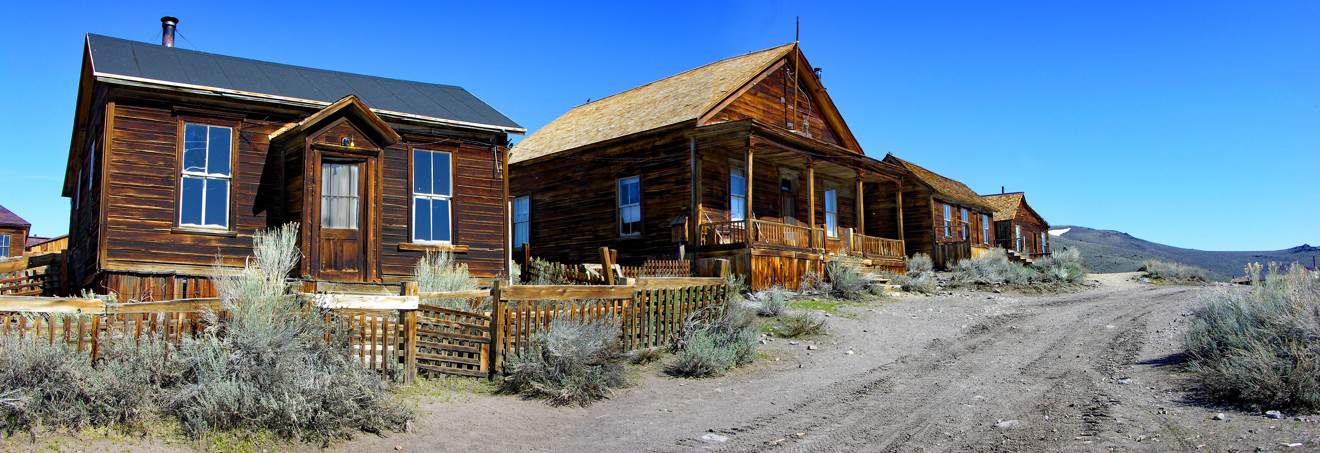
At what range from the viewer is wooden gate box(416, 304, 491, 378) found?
914 centimetres

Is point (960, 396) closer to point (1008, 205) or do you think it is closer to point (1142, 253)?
point (1008, 205)

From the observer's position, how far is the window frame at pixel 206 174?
13391mm

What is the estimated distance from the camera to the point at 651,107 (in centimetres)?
2388

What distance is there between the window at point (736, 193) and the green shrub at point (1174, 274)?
1563 centimetres

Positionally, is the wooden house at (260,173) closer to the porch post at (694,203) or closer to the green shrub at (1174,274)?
the porch post at (694,203)

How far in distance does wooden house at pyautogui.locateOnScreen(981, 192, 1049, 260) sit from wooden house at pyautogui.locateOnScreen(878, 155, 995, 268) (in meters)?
3.63

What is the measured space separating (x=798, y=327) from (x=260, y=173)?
936cm

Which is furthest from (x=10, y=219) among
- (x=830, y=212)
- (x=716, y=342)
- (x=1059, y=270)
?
(x=1059, y=270)

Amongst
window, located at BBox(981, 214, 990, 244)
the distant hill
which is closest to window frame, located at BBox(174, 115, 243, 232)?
window, located at BBox(981, 214, 990, 244)

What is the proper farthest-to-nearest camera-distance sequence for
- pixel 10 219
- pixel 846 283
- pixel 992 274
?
pixel 10 219 < pixel 992 274 < pixel 846 283

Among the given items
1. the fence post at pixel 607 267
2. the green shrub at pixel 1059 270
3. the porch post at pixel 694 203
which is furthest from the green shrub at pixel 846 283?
the green shrub at pixel 1059 270

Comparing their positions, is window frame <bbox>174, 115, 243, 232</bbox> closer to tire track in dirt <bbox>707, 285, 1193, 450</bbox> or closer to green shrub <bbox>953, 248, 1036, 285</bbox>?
tire track in dirt <bbox>707, 285, 1193, 450</bbox>

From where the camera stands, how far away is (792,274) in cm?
1994

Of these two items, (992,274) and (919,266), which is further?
(919,266)
